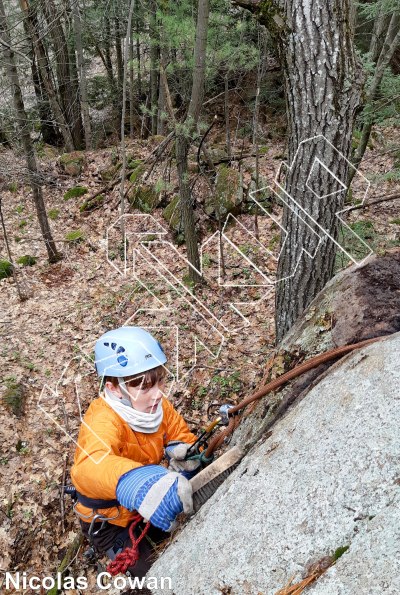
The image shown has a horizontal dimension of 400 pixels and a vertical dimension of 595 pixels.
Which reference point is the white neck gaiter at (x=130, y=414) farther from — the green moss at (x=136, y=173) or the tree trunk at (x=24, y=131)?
the green moss at (x=136, y=173)

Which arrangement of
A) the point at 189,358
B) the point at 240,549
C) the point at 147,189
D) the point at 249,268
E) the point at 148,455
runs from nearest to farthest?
1. the point at 240,549
2. the point at 148,455
3. the point at 189,358
4. the point at 249,268
5. the point at 147,189

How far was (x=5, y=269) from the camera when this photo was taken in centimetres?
1015

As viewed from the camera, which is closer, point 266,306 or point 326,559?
point 326,559

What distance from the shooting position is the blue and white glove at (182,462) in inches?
120

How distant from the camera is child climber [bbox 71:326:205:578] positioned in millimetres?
2275

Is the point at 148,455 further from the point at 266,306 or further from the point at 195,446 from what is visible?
the point at 266,306

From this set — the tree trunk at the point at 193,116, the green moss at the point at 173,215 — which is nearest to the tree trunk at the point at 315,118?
the tree trunk at the point at 193,116

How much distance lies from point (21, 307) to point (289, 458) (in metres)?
8.14

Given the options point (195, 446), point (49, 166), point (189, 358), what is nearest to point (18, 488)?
point (189, 358)

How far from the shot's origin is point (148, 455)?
117 inches

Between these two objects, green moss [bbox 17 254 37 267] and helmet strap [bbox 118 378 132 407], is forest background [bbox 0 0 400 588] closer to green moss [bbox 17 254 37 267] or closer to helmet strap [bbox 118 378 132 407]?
green moss [bbox 17 254 37 267]

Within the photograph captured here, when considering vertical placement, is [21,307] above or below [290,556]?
below

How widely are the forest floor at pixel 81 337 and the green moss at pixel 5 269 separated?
0.57ft

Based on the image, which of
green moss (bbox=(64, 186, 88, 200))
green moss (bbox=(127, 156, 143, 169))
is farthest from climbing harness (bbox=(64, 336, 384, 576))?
green moss (bbox=(64, 186, 88, 200))
